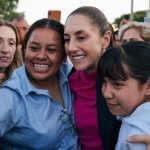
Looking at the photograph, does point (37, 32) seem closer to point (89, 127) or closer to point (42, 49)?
point (42, 49)

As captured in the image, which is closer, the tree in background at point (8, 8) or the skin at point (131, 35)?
the skin at point (131, 35)

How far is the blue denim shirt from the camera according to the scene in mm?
2479

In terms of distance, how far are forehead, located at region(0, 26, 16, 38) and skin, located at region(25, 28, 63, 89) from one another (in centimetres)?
178

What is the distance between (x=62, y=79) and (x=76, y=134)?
434 millimetres

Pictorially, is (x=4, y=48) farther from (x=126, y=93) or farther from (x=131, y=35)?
(x=126, y=93)

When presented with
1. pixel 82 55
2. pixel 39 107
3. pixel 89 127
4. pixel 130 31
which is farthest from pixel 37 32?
pixel 130 31

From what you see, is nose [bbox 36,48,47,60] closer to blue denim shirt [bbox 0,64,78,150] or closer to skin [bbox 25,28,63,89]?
skin [bbox 25,28,63,89]

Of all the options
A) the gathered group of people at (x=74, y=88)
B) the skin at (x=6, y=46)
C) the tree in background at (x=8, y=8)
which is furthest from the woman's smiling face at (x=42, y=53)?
the tree in background at (x=8, y=8)

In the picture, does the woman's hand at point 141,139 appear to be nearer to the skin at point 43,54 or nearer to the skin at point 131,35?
the skin at point 43,54

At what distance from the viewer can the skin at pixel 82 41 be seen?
266 cm

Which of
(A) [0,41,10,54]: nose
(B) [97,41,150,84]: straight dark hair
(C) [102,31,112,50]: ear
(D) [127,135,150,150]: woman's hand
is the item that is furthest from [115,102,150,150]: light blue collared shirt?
(A) [0,41,10,54]: nose

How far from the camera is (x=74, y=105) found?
2.82 m

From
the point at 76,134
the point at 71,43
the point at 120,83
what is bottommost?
the point at 76,134

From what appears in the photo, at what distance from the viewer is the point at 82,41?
2664 millimetres
